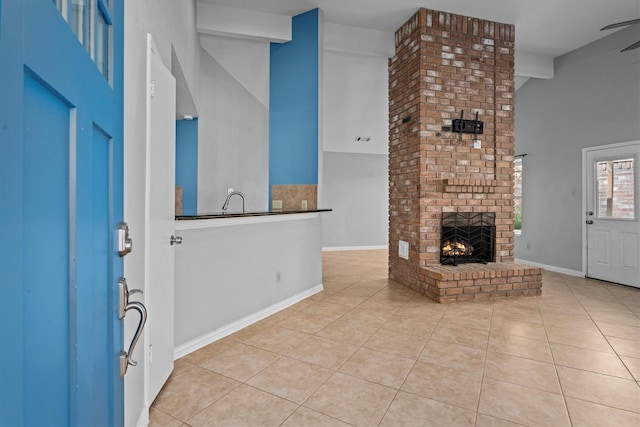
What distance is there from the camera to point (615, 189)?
4.68 m

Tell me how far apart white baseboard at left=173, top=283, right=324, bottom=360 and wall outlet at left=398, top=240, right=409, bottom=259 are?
4.58 feet

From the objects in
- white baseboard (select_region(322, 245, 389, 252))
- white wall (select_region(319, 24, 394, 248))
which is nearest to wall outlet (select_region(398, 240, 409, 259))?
white wall (select_region(319, 24, 394, 248))

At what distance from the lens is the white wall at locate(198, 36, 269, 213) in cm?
445

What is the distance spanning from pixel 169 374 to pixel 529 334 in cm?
283

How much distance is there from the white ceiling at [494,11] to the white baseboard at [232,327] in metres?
3.45

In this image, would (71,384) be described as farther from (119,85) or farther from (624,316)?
(624,316)

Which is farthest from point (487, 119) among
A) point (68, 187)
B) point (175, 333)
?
point (68, 187)

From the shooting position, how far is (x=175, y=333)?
2.36m

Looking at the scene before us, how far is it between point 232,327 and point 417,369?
1.50 m

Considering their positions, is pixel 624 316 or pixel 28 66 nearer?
pixel 28 66

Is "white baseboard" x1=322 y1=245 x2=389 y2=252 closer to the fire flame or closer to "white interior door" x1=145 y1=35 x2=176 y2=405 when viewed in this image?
the fire flame

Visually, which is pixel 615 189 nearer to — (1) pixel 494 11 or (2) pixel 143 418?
(1) pixel 494 11

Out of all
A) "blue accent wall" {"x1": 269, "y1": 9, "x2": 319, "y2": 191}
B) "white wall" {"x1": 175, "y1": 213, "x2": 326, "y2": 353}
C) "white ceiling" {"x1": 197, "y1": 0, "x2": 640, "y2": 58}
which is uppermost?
"white ceiling" {"x1": 197, "y1": 0, "x2": 640, "y2": 58}

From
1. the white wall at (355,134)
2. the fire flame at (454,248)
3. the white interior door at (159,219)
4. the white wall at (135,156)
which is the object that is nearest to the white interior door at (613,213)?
the fire flame at (454,248)
